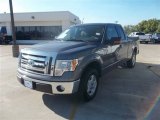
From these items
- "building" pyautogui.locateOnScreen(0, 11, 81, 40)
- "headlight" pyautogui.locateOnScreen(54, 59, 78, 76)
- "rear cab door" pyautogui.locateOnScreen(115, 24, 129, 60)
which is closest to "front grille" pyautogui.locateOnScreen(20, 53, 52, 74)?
"headlight" pyautogui.locateOnScreen(54, 59, 78, 76)

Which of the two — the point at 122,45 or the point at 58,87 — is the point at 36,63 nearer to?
the point at 58,87

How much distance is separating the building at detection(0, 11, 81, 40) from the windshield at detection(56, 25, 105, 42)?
84.6ft

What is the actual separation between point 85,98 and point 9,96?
2072 millimetres

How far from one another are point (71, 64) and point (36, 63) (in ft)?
2.70

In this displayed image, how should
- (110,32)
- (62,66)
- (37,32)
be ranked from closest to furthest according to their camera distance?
(62,66) < (110,32) < (37,32)

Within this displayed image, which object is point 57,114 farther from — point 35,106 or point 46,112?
point 35,106

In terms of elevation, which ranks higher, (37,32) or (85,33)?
(85,33)

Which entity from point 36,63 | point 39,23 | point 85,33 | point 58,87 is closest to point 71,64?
point 58,87

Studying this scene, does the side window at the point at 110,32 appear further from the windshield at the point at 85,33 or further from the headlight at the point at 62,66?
the headlight at the point at 62,66

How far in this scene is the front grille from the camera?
15.5 feet

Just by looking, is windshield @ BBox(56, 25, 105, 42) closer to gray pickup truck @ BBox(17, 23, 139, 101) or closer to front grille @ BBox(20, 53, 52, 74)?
gray pickup truck @ BBox(17, 23, 139, 101)

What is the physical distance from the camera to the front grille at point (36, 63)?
472 cm

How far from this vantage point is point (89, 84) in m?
5.31

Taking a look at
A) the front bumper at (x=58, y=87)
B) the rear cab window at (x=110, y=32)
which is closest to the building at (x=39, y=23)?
the rear cab window at (x=110, y=32)
